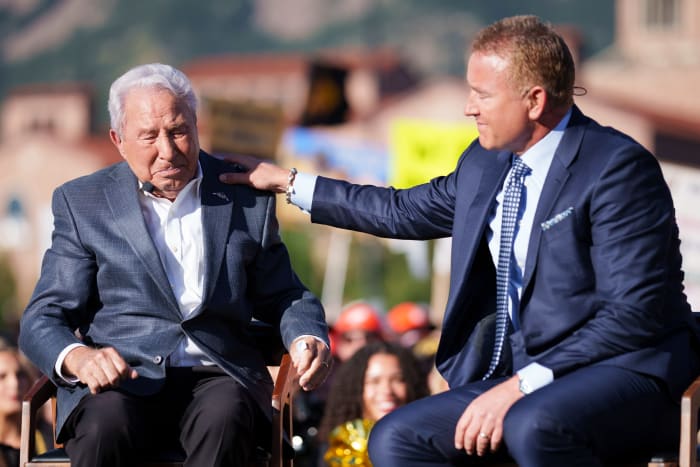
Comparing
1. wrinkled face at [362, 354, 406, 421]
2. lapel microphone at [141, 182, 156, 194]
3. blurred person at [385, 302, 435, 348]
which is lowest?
blurred person at [385, 302, 435, 348]

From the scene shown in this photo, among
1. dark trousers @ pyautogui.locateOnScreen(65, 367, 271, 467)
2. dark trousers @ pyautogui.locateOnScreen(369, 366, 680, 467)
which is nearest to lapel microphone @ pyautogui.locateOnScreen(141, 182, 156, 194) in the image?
dark trousers @ pyautogui.locateOnScreen(65, 367, 271, 467)

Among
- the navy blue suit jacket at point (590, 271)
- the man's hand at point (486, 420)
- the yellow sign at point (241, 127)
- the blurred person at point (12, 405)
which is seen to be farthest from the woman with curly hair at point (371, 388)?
the yellow sign at point (241, 127)

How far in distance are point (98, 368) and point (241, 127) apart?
13912mm

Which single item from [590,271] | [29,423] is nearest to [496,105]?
[590,271]

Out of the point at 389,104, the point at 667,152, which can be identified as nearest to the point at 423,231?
the point at 667,152

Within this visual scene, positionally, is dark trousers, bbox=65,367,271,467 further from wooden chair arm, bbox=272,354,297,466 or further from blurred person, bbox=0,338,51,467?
blurred person, bbox=0,338,51,467

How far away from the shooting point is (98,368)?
161 inches

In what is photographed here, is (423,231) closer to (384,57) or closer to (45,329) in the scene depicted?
(45,329)

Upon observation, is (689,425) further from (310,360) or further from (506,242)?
(310,360)

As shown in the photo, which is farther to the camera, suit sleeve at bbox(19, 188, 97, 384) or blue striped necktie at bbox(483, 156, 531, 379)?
suit sleeve at bbox(19, 188, 97, 384)

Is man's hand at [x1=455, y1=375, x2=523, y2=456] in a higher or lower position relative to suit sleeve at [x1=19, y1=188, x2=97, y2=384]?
lower

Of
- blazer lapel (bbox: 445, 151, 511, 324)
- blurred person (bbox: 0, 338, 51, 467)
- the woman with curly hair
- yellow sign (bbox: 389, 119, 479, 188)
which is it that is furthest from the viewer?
yellow sign (bbox: 389, 119, 479, 188)

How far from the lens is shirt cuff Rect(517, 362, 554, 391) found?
3.84 m

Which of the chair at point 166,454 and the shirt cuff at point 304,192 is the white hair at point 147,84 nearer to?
the shirt cuff at point 304,192
